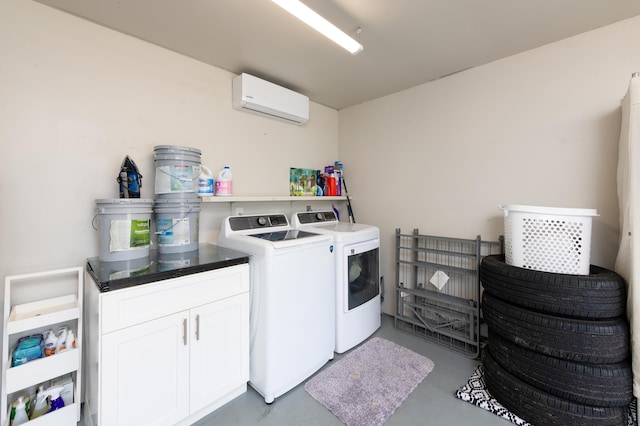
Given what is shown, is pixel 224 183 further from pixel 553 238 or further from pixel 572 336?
pixel 572 336

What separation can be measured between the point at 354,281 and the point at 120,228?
5.94 feet

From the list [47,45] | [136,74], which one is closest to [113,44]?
[136,74]

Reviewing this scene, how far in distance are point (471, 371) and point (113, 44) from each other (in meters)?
3.56

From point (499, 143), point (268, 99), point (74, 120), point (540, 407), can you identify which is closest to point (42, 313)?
point (74, 120)

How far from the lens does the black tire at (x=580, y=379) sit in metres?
1.39

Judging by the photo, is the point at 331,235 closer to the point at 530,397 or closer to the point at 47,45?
the point at 530,397

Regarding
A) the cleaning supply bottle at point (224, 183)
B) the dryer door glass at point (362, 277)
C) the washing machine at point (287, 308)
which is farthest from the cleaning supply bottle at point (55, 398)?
the dryer door glass at point (362, 277)

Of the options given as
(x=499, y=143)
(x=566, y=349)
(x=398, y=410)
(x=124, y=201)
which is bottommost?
(x=398, y=410)

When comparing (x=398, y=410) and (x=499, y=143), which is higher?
(x=499, y=143)

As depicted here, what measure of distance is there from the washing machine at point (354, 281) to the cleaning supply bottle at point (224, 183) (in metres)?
A: 0.75

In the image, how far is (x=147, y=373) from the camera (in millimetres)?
1384

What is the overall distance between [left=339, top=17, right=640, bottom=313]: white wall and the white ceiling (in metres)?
0.19

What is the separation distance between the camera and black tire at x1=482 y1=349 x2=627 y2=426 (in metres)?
1.40

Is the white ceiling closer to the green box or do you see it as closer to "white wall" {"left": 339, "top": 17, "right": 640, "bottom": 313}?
"white wall" {"left": 339, "top": 17, "right": 640, "bottom": 313}
